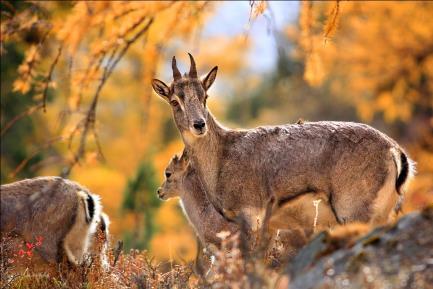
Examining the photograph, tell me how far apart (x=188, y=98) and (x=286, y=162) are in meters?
1.28

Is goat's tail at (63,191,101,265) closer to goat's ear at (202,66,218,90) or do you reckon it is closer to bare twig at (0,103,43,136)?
bare twig at (0,103,43,136)

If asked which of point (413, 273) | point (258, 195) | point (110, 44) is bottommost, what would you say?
point (258, 195)

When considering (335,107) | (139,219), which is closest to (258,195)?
(139,219)

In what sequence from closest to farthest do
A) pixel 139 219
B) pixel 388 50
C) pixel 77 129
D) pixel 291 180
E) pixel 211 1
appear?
pixel 291 180, pixel 77 129, pixel 211 1, pixel 139 219, pixel 388 50

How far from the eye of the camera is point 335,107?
45.3m

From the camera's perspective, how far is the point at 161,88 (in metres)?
9.45

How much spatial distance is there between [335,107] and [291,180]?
37.0m

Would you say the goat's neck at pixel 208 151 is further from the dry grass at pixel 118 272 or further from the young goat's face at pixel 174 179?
the young goat's face at pixel 174 179

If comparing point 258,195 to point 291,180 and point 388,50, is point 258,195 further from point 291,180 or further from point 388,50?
point 388,50

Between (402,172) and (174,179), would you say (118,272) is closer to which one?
(402,172)

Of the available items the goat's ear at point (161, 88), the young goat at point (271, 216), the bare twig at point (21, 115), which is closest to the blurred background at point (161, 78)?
the bare twig at point (21, 115)

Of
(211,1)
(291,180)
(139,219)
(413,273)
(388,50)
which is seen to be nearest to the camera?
(413,273)

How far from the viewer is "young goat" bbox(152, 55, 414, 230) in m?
8.55

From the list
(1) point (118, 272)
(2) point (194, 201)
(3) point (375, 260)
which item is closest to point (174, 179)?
(2) point (194, 201)
